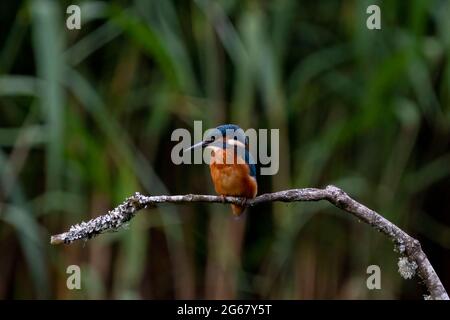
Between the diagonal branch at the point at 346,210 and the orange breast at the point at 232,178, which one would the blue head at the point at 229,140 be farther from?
the diagonal branch at the point at 346,210

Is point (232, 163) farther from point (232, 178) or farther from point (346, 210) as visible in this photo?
point (346, 210)

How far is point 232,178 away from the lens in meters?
1.88

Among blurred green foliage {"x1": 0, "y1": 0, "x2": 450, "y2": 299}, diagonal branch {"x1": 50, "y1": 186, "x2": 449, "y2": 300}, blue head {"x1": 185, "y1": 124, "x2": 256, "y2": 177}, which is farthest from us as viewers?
blurred green foliage {"x1": 0, "y1": 0, "x2": 450, "y2": 299}

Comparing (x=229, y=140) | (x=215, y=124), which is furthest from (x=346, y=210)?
(x=215, y=124)

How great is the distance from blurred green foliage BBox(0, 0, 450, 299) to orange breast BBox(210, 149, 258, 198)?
2.67 feet

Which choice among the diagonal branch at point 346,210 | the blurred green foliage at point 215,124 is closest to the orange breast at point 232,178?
the diagonal branch at point 346,210

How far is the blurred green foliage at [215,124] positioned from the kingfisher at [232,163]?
2.66 feet

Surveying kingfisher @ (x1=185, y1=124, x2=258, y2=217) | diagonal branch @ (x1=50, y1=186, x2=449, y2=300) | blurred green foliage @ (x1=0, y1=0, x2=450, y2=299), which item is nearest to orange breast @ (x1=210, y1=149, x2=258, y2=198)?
kingfisher @ (x1=185, y1=124, x2=258, y2=217)

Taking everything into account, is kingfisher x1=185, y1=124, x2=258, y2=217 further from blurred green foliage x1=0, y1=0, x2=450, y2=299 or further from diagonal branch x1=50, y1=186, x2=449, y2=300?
blurred green foliage x1=0, y1=0, x2=450, y2=299

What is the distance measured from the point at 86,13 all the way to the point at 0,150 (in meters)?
0.54

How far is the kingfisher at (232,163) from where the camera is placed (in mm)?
1837

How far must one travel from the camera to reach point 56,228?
9.53 feet

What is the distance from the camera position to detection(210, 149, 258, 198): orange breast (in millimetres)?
1872
